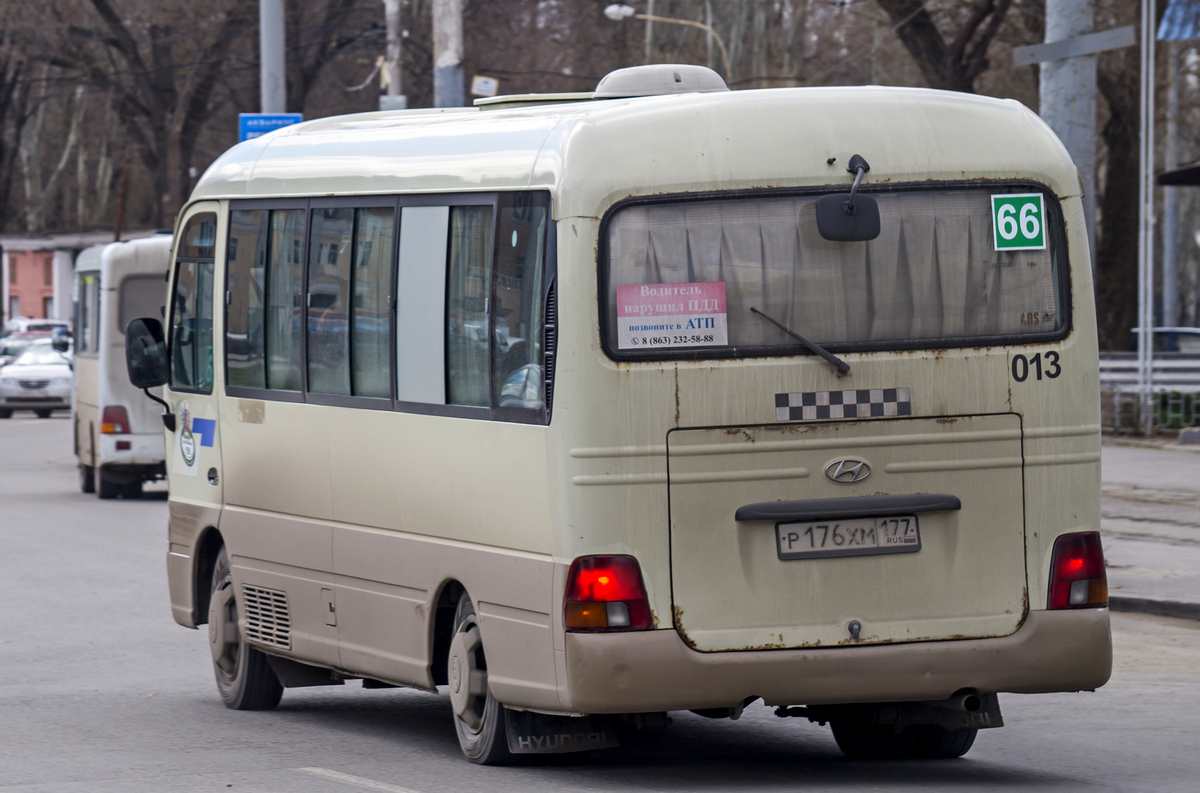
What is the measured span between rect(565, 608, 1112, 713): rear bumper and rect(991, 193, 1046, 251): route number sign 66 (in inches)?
49.2

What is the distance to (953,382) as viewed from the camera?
7.00 metres

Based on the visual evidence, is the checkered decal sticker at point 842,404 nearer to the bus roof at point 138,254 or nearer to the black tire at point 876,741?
the black tire at point 876,741

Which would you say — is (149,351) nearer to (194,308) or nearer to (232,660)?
(194,308)

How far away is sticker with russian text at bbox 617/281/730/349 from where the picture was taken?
6.80 meters

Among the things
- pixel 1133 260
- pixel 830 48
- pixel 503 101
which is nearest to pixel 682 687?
pixel 503 101

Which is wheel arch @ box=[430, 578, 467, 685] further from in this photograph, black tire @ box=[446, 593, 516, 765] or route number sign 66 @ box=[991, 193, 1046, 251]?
route number sign 66 @ box=[991, 193, 1046, 251]

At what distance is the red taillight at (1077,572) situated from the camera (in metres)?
7.07

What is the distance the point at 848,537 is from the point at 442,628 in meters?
1.70

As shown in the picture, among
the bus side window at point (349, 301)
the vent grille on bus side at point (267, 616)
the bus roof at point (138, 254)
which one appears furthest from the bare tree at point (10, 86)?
the bus side window at point (349, 301)

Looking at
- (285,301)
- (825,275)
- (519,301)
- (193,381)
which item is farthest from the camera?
(193,381)

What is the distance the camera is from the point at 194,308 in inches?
387

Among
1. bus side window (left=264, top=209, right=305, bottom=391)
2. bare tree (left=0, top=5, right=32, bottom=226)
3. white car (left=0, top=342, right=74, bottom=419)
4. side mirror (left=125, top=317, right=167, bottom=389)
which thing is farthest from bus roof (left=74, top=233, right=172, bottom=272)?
bare tree (left=0, top=5, right=32, bottom=226)

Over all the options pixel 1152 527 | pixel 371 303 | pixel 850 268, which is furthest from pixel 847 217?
pixel 1152 527

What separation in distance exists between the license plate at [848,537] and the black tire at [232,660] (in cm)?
338
